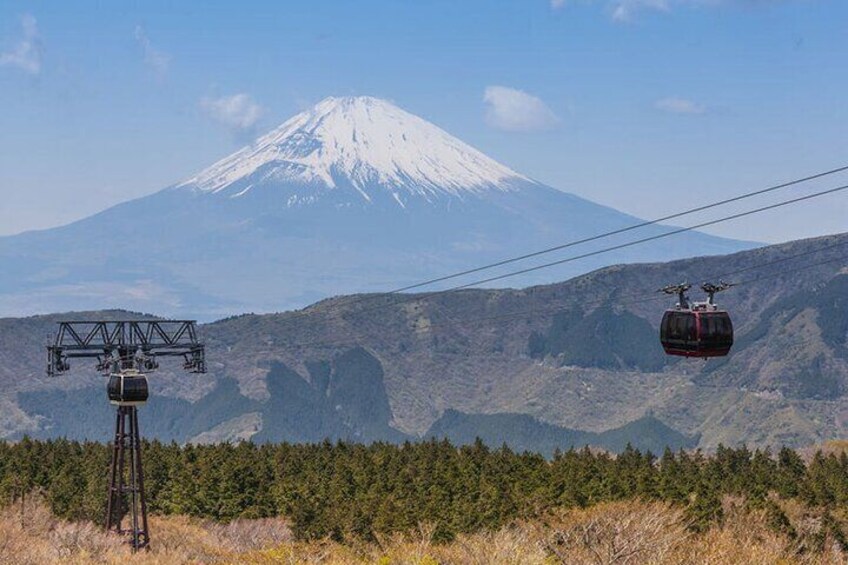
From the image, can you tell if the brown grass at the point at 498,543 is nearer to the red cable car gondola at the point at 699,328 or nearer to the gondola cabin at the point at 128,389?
the red cable car gondola at the point at 699,328

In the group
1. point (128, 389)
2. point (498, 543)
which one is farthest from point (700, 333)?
point (128, 389)

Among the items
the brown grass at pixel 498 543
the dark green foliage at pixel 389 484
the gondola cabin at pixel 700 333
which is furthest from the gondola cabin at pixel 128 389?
the dark green foliage at pixel 389 484

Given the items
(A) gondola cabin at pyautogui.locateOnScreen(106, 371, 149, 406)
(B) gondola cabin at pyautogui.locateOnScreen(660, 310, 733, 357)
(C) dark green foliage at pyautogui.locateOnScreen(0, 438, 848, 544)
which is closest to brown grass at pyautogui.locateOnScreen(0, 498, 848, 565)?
(C) dark green foliage at pyautogui.locateOnScreen(0, 438, 848, 544)

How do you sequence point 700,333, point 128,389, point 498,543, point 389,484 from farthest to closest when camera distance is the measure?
point 389,484
point 128,389
point 498,543
point 700,333

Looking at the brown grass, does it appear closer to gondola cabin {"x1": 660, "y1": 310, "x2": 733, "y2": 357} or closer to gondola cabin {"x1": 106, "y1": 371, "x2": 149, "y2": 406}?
gondola cabin {"x1": 660, "y1": 310, "x2": 733, "y2": 357}

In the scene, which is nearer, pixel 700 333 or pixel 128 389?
pixel 700 333

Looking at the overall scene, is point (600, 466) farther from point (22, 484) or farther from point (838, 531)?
point (22, 484)

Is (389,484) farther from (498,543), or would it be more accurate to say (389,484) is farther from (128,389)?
(498,543)
